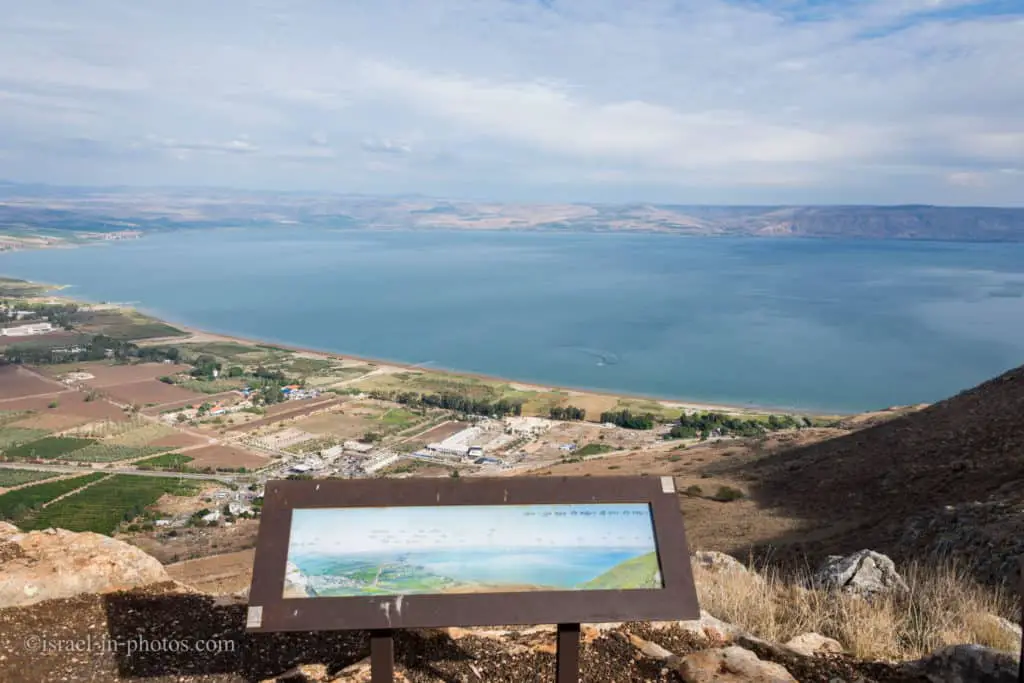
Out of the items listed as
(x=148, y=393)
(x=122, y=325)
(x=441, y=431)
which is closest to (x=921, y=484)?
(x=441, y=431)

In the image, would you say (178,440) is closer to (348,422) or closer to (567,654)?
(348,422)

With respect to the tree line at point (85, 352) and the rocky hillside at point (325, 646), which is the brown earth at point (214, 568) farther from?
the tree line at point (85, 352)

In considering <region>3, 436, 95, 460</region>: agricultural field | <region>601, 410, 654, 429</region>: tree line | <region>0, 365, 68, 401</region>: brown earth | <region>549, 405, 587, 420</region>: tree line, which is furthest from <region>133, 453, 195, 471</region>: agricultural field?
<region>601, 410, 654, 429</region>: tree line

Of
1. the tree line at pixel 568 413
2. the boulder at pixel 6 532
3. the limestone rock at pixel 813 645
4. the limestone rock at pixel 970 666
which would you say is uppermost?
the limestone rock at pixel 970 666

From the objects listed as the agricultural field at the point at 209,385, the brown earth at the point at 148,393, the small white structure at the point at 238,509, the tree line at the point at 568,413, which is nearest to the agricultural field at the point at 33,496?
the small white structure at the point at 238,509

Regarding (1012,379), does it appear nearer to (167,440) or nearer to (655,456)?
(655,456)

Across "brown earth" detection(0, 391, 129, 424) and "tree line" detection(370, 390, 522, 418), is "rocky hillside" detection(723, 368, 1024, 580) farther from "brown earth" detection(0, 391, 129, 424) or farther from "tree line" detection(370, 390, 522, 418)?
"brown earth" detection(0, 391, 129, 424)

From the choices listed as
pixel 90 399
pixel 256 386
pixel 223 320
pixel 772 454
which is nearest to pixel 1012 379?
pixel 772 454
